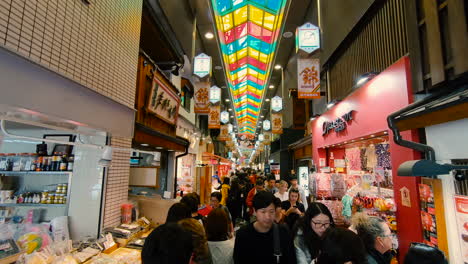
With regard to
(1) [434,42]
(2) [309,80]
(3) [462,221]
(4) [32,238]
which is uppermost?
(2) [309,80]

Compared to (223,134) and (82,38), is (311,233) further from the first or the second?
(223,134)

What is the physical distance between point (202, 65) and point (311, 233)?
7052 millimetres

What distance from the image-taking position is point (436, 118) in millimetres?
2779

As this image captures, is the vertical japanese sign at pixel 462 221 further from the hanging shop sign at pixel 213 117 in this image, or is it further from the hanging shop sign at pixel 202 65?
the hanging shop sign at pixel 213 117

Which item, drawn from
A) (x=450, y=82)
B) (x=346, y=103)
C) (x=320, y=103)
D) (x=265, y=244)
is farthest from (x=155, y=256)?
(x=320, y=103)

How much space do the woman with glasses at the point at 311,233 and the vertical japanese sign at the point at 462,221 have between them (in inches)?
59.8

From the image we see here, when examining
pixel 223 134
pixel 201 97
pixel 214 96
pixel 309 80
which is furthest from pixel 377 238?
pixel 223 134

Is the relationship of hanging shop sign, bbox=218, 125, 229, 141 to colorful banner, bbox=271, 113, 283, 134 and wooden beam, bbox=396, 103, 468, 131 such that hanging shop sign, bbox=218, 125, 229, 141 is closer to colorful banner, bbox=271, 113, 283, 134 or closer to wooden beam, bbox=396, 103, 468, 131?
colorful banner, bbox=271, 113, 283, 134

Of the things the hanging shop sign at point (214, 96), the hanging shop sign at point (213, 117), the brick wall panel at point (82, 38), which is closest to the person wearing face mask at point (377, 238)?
the brick wall panel at point (82, 38)

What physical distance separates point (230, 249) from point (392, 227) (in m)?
2.97

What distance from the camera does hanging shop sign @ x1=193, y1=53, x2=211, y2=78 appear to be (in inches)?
324

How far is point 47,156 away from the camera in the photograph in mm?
3783

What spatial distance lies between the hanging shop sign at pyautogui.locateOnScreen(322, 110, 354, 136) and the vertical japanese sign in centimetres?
308

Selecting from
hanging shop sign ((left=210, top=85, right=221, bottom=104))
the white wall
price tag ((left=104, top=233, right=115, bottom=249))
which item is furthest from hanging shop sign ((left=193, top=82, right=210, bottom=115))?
the white wall
